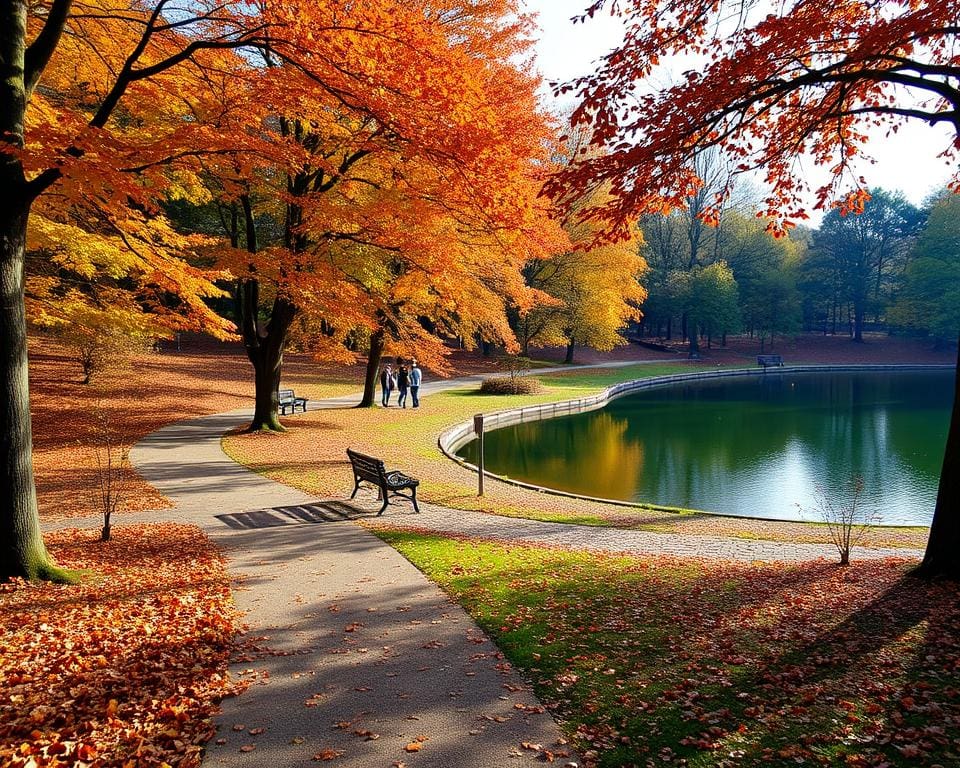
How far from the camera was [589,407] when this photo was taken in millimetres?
28781

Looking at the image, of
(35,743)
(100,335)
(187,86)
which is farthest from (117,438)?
(35,743)

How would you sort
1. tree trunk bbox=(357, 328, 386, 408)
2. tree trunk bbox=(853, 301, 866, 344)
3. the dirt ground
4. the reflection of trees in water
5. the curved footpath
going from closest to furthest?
1. the curved footpath
2. the dirt ground
3. the reflection of trees in water
4. tree trunk bbox=(357, 328, 386, 408)
5. tree trunk bbox=(853, 301, 866, 344)

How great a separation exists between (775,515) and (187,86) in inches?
487

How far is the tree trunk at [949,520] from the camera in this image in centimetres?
574

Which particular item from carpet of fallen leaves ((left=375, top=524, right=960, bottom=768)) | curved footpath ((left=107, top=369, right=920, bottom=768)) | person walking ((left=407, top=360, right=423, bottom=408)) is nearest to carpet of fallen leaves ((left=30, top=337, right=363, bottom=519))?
curved footpath ((left=107, top=369, right=920, bottom=768))

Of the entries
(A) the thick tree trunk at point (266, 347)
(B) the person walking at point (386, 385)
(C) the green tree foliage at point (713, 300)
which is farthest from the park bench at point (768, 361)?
(A) the thick tree trunk at point (266, 347)

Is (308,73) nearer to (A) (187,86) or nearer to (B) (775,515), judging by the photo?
(A) (187,86)

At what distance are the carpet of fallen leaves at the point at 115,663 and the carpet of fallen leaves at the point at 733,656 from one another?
2.07 metres

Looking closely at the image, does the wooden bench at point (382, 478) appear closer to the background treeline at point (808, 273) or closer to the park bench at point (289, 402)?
the park bench at point (289, 402)

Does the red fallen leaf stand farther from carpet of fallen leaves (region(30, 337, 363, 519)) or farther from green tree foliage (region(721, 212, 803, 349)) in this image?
green tree foliage (region(721, 212, 803, 349))

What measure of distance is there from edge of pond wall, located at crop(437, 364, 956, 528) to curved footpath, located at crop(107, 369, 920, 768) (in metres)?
3.49

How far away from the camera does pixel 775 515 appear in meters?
12.5

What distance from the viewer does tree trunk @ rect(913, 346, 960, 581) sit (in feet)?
18.8

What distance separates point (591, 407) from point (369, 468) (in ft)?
65.9
